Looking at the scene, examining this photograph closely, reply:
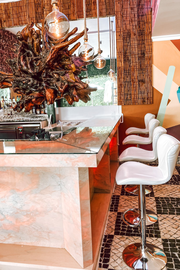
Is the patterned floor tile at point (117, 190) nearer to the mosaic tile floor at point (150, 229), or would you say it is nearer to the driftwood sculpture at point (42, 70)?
the mosaic tile floor at point (150, 229)

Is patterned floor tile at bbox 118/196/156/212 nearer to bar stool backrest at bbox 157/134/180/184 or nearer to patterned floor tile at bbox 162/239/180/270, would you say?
patterned floor tile at bbox 162/239/180/270

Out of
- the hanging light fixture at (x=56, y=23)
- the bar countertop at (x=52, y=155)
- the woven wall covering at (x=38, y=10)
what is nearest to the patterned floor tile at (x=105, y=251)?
the bar countertop at (x=52, y=155)

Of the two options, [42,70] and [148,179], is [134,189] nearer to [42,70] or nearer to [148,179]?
[148,179]

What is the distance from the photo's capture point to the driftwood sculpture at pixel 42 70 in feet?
6.06

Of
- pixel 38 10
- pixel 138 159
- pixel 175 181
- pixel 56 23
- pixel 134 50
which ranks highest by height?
pixel 38 10

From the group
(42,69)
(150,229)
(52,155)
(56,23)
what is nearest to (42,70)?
(42,69)

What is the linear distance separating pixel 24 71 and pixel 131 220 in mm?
1691

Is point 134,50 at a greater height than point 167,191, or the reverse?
point 134,50

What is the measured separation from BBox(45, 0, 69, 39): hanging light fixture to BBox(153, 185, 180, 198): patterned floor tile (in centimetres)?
227

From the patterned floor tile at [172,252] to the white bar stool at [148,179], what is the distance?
0.05 meters

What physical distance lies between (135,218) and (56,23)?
1.88 meters

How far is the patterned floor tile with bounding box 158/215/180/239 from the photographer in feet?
6.98

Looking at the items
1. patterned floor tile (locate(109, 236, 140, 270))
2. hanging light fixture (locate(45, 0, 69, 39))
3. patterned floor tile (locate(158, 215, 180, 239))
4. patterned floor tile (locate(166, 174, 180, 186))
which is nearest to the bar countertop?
hanging light fixture (locate(45, 0, 69, 39))

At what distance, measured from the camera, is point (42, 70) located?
1.88m
